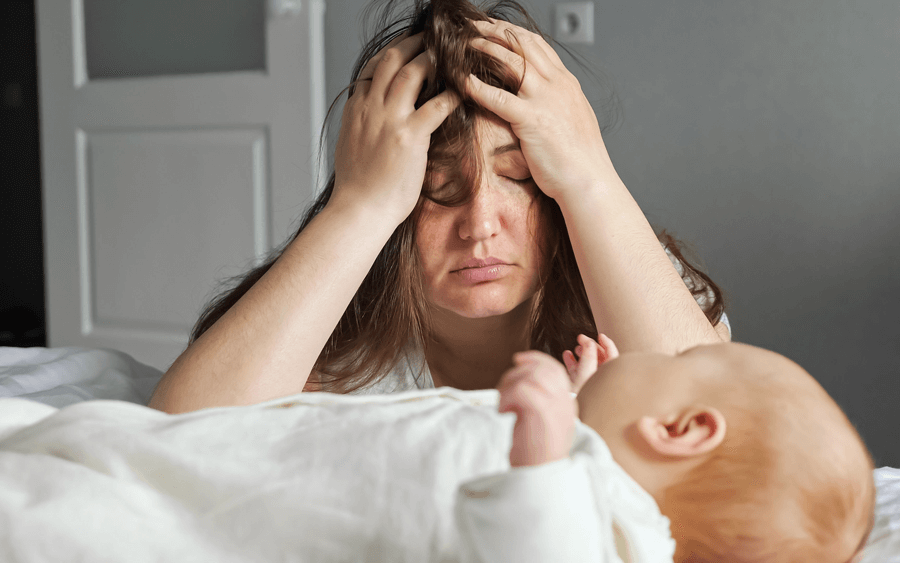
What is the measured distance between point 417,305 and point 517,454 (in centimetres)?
65

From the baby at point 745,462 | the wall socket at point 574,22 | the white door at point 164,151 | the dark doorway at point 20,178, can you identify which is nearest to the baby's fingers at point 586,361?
the baby at point 745,462

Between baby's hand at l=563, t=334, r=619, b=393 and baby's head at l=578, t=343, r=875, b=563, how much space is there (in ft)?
0.33

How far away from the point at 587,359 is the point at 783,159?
4.99ft

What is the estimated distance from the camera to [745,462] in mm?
535

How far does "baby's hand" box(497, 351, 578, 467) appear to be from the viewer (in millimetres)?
423

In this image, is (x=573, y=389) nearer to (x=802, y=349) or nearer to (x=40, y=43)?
(x=802, y=349)

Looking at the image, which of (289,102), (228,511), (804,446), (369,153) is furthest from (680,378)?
(289,102)

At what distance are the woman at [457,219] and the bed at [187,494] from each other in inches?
10.2

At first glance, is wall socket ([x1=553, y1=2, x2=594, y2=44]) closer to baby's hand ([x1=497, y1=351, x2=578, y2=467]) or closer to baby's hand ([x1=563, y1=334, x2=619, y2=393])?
baby's hand ([x1=563, y1=334, x2=619, y2=393])

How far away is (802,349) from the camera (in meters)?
1.95

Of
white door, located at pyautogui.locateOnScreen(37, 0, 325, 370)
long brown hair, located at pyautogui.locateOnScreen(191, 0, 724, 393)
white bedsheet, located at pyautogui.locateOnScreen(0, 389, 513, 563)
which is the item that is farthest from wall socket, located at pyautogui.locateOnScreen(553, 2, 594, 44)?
white bedsheet, located at pyautogui.locateOnScreen(0, 389, 513, 563)

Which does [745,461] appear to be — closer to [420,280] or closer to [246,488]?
[246,488]

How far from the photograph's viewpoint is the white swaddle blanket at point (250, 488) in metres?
0.44

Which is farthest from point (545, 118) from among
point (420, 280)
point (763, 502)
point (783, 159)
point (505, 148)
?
point (783, 159)
